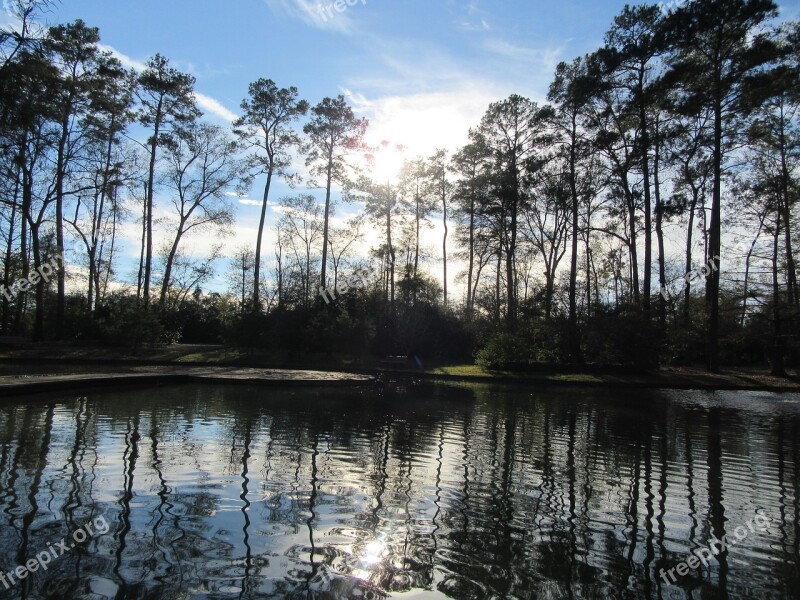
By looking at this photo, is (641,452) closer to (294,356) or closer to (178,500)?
(178,500)

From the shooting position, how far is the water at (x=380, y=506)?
367 centimetres

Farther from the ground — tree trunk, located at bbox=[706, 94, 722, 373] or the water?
tree trunk, located at bbox=[706, 94, 722, 373]

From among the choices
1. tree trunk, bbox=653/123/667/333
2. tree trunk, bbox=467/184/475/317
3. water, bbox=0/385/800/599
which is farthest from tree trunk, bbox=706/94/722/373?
water, bbox=0/385/800/599

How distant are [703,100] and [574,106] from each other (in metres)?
5.99

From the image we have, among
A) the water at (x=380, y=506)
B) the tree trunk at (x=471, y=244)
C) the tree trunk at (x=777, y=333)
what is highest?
the tree trunk at (x=471, y=244)

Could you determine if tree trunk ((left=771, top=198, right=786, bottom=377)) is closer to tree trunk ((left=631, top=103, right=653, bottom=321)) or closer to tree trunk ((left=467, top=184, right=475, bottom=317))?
tree trunk ((left=631, top=103, right=653, bottom=321))

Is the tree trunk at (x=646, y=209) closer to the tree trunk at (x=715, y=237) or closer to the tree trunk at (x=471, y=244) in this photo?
the tree trunk at (x=715, y=237)

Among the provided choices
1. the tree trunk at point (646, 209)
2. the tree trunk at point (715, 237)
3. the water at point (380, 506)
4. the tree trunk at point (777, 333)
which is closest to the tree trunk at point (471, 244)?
the tree trunk at point (646, 209)

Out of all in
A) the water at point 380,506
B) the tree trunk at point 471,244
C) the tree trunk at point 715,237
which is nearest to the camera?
the water at point 380,506

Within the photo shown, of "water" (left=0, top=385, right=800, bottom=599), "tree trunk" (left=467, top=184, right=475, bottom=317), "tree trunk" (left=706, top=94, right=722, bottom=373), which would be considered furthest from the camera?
"tree trunk" (left=467, top=184, right=475, bottom=317)

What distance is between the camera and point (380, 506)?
5.22 m

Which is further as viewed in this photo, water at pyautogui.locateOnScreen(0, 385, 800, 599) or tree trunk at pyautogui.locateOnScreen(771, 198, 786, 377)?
tree trunk at pyautogui.locateOnScreen(771, 198, 786, 377)

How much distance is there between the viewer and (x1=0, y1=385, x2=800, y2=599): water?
367 cm

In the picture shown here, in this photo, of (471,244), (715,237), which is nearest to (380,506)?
(715,237)
